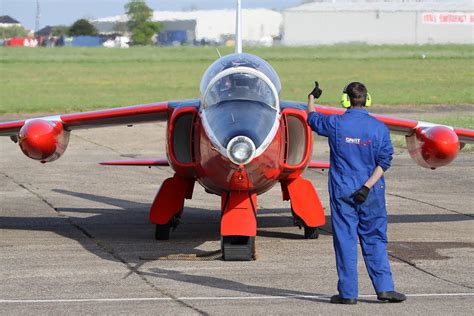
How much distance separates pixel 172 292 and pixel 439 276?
9.88 ft

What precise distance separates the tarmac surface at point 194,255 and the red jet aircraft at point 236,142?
1.67ft

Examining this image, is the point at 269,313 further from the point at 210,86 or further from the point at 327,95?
the point at 327,95

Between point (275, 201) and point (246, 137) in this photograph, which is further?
point (275, 201)

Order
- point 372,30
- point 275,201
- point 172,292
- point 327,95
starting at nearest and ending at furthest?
point 172,292
point 275,201
point 327,95
point 372,30

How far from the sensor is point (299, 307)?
1038 centimetres

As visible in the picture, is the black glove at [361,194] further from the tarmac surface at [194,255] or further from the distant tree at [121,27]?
the distant tree at [121,27]

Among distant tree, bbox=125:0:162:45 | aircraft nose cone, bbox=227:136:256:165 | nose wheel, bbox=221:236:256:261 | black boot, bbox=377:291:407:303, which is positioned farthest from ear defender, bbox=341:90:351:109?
distant tree, bbox=125:0:162:45

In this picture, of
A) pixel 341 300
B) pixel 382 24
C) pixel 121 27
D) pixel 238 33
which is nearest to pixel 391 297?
pixel 341 300

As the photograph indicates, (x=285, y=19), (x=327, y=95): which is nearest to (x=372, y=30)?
(x=285, y=19)

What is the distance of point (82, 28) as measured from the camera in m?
156

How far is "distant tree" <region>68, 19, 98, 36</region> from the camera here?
6132 inches

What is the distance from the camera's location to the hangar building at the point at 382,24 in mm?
112625

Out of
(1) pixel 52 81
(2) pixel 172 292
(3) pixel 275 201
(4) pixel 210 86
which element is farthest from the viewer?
(1) pixel 52 81

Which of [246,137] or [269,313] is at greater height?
[246,137]
